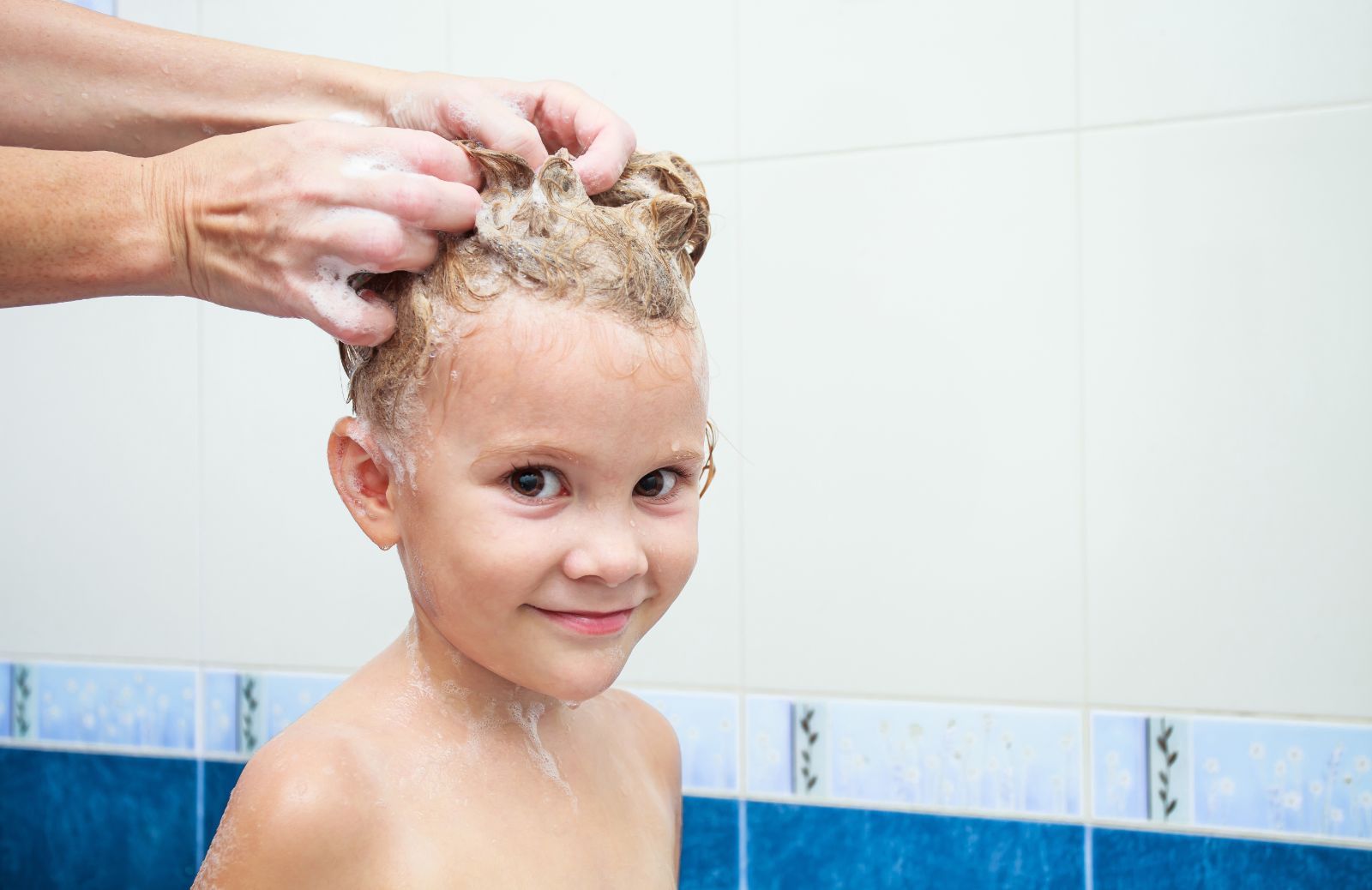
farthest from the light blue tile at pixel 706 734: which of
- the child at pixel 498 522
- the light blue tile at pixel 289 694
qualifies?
the child at pixel 498 522

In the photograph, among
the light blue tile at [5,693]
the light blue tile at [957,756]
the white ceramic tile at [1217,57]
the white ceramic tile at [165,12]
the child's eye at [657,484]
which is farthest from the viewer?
the light blue tile at [5,693]

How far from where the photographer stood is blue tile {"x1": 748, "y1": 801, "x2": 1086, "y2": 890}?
1374 millimetres

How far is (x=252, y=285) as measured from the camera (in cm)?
74

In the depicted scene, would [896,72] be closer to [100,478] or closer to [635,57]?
[635,57]

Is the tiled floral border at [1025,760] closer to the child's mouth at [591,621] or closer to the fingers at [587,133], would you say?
the child's mouth at [591,621]

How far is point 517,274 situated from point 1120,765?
103 cm

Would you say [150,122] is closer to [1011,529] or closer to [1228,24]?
[1011,529]

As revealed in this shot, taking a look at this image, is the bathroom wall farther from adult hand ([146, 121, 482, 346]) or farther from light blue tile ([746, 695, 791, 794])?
adult hand ([146, 121, 482, 346])

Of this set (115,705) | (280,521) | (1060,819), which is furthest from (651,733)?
(115,705)

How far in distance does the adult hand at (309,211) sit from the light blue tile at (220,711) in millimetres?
1114

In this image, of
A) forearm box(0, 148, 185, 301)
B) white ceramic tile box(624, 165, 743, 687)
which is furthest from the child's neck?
white ceramic tile box(624, 165, 743, 687)

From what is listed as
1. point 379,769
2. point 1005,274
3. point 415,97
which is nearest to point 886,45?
point 1005,274

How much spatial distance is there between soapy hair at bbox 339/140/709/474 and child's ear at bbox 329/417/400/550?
2cm

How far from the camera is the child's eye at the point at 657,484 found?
80 centimetres
